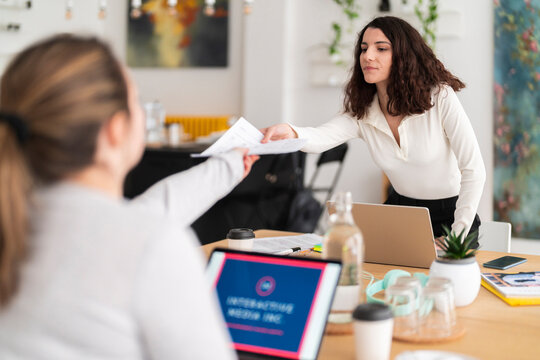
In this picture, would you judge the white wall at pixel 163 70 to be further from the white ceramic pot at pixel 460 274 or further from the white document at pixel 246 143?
the white ceramic pot at pixel 460 274

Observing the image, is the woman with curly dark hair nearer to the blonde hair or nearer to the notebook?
the notebook

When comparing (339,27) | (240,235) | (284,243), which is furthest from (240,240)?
(339,27)

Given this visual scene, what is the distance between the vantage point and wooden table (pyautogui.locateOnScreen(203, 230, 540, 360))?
1055 mm

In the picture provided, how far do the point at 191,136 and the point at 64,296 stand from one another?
5426 mm

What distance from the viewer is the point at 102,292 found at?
0.67 m

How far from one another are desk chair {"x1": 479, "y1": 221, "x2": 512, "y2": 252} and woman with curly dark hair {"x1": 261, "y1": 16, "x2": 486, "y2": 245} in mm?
63

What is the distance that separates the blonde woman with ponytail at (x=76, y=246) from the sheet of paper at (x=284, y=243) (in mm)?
1090

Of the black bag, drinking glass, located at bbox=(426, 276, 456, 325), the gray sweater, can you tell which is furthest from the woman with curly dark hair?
the black bag

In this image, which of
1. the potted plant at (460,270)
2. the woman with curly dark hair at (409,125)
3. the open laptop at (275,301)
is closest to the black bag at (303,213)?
the woman with curly dark hair at (409,125)

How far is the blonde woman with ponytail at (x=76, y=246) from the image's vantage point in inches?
26.3

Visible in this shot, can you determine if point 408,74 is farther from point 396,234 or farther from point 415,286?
point 415,286

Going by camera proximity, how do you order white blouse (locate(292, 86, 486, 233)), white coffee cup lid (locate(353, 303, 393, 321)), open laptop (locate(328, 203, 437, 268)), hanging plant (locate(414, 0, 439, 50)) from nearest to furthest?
1. white coffee cup lid (locate(353, 303, 393, 321))
2. open laptop (locate(328, 203, 437, 268))
3. white blouse (locate(292, 86, 486, 233))
4. hanging plant (locate(414, 0, 439, 50))

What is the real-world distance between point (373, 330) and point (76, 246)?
519mm

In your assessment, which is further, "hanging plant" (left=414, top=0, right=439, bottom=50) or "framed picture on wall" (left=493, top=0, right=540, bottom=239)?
"hanging plant" (left=414, top=0, right=439, bottom=50)
